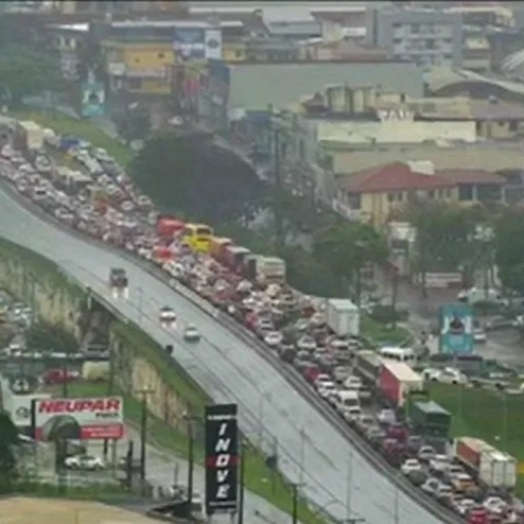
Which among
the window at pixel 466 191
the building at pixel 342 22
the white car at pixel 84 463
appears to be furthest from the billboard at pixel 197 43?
the white car at pixel 84 463

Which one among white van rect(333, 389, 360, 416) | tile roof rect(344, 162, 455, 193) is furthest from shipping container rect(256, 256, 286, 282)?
white van rect(333, 389, 360, 416)

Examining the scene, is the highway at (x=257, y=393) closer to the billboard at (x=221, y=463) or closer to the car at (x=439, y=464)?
the car at (x=439, y=464)

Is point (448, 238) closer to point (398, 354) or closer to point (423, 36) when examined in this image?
point (398, 354)

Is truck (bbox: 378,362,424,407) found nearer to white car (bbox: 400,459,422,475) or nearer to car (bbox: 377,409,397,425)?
car (bbox: 377,409,397,425)

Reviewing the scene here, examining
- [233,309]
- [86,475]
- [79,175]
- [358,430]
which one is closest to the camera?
[86,475]

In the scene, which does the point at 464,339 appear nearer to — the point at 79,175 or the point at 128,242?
the point at 128,242

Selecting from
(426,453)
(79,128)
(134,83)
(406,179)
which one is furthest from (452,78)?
(426,453)

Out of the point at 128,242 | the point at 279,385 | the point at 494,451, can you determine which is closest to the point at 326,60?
the point at 128,242
